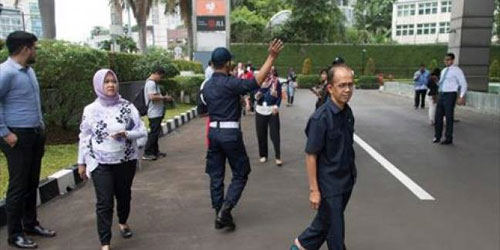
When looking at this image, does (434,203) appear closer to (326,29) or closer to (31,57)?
(31,57)

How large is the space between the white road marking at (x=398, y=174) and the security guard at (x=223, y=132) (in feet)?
8.00

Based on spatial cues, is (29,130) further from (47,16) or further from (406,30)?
(406,30)

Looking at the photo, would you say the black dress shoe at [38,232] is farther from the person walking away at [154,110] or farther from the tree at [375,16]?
the tree at [375,16]

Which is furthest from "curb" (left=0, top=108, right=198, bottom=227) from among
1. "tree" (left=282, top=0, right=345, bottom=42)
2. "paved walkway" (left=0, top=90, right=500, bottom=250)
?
"tree" (left=282, top=0, right=345, bottom=42)

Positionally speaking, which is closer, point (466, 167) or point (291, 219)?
point (291, 219)

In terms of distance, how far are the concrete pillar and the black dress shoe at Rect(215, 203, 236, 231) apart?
50.2ft

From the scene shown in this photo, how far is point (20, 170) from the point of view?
4.17m

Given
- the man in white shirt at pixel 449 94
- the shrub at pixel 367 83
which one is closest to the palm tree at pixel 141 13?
the man in white shirt at pixel 449 94

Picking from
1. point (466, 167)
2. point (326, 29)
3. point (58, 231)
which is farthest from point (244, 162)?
point (326, 29)

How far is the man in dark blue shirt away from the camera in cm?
337

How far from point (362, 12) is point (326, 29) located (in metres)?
24.4

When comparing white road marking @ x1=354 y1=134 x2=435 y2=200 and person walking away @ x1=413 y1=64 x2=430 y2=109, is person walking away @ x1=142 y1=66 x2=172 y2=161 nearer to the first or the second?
white road marking @ x1=354 y1=134 x2=435 y2=200

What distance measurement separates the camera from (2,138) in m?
4.12

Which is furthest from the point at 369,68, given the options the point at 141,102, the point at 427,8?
the point at 141,102
